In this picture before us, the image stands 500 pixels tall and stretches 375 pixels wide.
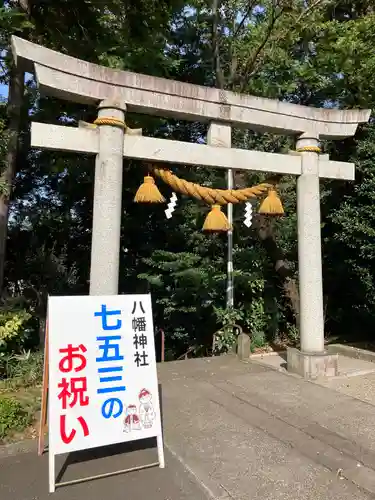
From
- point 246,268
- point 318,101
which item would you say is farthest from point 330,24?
point 246,268

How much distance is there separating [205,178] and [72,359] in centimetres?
858

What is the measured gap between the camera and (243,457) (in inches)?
145

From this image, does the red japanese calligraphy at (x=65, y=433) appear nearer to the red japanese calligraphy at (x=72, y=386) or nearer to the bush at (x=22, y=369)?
the red japanese calligraphy at (x=72, y=386)

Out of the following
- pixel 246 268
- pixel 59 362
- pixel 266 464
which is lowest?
pixel 266 464

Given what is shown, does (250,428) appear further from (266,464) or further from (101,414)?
(101,414)

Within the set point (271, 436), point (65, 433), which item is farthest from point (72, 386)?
point (271, 436)

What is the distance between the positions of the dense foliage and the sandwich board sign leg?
3533mm

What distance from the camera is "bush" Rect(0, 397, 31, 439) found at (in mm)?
4184

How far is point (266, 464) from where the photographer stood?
3570mm

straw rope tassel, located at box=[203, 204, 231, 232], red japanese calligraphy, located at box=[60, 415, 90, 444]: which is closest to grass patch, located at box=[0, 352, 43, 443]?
red japanese calligraphy, located at box=[60, 415, 90, 444]

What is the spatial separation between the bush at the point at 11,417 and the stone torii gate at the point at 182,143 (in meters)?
1.53

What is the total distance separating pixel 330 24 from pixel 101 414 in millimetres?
9530

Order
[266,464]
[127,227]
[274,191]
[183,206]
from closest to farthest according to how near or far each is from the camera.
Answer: [266,464] < [274,191] < [183,206] < [127,227]

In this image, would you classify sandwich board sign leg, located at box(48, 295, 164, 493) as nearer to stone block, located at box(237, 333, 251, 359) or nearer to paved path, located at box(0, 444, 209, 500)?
paved path, located at box(0, 444, 209, 500)
